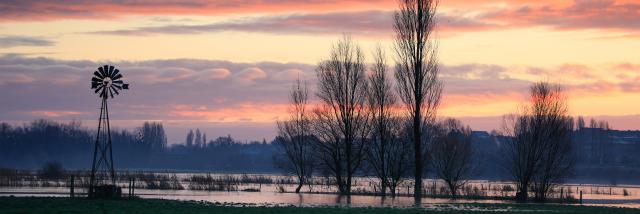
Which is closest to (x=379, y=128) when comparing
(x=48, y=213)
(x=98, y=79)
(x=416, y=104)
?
(x=416, y=104)

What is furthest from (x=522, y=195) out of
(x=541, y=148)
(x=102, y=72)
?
(x=102, y=72)

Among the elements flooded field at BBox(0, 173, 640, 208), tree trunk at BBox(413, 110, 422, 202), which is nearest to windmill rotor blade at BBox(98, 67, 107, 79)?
flooded field at BBox(0, 173, 640, 208)

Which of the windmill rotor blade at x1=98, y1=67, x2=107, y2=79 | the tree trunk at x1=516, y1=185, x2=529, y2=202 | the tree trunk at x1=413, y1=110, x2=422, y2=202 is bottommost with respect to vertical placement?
the tree trunk at x1=516, y1=185, x2=529, y2=202

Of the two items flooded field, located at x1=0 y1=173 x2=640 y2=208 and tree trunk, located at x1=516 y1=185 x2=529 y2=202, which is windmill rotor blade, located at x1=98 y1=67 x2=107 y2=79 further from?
tree trunk, located at x1=516 y1=185 x2=529 y2=202

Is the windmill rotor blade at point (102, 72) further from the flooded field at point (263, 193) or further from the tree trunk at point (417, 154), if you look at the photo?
the tree trunk at point (417, 154)

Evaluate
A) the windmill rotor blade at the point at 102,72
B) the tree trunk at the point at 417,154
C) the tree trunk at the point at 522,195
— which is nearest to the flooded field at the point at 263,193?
the tree trunk at the point at 417,154

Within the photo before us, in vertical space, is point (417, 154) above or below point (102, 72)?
below

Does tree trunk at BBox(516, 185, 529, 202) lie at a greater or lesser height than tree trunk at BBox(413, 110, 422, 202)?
lesser

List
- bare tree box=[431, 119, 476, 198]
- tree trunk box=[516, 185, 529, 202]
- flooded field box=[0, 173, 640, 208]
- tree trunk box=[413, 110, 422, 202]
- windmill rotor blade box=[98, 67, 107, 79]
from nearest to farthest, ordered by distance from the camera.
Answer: flooded field box=[0, 173, 640, 208]
windmill rotor blade box=[98, 67, 107, 79]
tree trunk box=[413, 110, 422, 202]
tree trunk box=[516, 185, 529, 202]
bare tree box=[431, 119, 476, 198]

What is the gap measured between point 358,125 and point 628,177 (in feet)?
406

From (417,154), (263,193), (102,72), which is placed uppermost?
(102,72)

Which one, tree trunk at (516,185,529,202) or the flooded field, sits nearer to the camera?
the flooded field

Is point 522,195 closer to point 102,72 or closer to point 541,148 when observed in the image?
point 541,148

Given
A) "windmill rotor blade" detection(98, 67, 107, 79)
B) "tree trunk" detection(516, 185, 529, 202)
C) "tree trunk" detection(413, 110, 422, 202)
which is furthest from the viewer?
"tree trunk" detection(516, 185, 529, 202)
